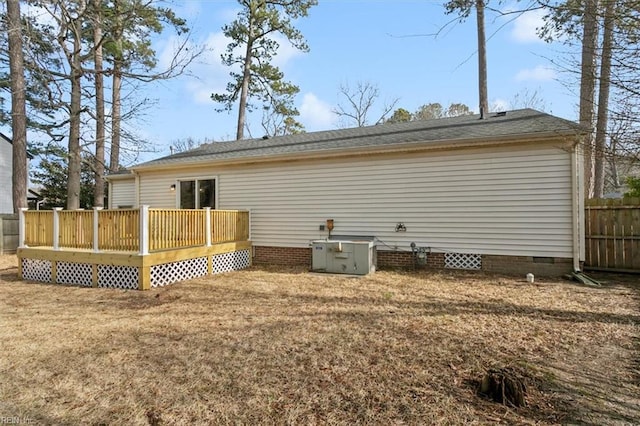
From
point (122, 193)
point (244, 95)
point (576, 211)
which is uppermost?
point (244, 95)

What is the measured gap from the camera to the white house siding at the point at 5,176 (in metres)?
20.1

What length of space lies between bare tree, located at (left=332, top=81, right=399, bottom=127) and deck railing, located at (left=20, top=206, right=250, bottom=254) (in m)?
20.8

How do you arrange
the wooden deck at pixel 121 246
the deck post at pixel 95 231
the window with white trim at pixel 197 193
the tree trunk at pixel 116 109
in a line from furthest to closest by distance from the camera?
1. the tree trunk at pixel 116 109
2. the window with white trim at pixel 197 193
3. the deck post at pixel 95 231
4. the wooden deck at pixel 121 246

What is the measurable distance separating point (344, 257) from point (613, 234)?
6.32m

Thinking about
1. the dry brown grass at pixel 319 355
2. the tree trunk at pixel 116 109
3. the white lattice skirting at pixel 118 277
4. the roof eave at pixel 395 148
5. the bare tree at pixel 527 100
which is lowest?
the dry brown grass at pixel 319 355

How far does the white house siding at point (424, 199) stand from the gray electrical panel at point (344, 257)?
3.10 feet

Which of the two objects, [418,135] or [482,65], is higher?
[482,65]

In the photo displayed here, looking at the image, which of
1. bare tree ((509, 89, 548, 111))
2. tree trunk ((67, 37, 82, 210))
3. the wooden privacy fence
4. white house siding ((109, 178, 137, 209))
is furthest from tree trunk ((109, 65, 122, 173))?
bare tree ((509, 89, 548, 111))

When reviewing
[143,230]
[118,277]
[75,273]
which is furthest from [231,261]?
[75,273]

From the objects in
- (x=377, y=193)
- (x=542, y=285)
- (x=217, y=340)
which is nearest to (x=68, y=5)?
(x=377, y=193)

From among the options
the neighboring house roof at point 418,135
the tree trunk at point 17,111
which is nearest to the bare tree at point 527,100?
the neighboring house roof at point 418,135

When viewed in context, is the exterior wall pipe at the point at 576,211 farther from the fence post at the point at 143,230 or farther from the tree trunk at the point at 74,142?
the tree trunk at the point at 74,142

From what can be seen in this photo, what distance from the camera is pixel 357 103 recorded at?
27656 millimetres

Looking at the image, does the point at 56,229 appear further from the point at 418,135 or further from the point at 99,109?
the point at 99,109
